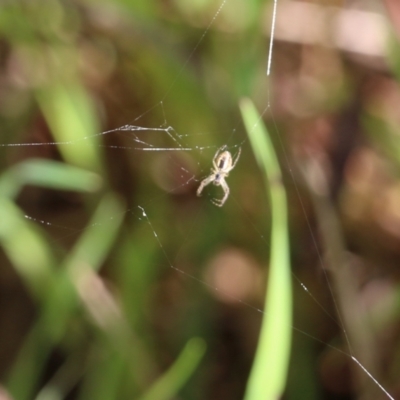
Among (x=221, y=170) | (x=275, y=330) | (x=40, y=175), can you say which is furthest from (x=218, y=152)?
(x=275, y=330)

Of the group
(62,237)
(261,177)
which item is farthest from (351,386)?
(62,237)

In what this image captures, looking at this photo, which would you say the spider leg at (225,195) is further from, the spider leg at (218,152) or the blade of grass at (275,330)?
the blade of grass at (275,330)

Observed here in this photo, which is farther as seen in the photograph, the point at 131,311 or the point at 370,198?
the point at 370,198

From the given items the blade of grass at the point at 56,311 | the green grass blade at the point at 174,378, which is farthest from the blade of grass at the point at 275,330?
the blade of grass at the point at 56,311

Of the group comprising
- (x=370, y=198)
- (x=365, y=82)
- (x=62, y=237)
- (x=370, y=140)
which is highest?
(x=365, y=82)

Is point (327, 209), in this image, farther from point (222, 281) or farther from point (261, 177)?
point (222, 281)

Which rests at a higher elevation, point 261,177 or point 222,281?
point 261,177
